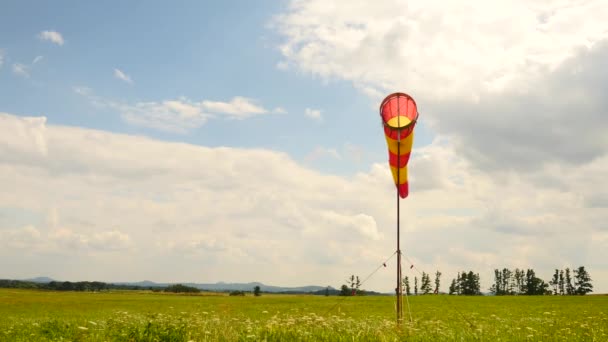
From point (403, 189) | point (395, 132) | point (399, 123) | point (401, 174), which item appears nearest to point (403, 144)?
point (395, 132)

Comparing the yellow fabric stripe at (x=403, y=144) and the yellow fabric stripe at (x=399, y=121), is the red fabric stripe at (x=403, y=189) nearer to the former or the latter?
the yellow fabric stripe at (x=403, y=144)

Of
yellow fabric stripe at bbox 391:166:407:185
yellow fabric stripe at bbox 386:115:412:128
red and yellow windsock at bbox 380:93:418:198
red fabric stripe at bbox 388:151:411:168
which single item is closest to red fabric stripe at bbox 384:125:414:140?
red and yellow windsock at bbox 380:93:418:198

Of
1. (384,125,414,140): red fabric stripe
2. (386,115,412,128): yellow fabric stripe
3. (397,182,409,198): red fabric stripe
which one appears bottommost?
(397,182,409,198): red fabric stripe

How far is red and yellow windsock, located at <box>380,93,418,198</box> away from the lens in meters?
12.4

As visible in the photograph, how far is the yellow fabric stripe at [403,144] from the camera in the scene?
41.2 feet

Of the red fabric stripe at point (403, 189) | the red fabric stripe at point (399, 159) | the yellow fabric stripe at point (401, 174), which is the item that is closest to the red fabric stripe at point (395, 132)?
the red fabric stripe at point (399, 159)

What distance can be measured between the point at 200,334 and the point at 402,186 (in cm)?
723

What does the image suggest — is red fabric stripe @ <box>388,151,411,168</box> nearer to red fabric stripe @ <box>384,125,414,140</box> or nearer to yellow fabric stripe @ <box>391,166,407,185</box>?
yellow fabric stripe @ <box>391,166,407,185</box>

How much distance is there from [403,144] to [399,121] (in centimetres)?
65

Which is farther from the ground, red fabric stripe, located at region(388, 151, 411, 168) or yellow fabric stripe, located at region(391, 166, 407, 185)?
red fabric stripe, located at region(388, 151, 411, 168)

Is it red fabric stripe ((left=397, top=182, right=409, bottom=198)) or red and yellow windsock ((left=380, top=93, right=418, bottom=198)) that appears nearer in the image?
red and yellow windsock ((left=380, top=93, right=418, bottom=198))

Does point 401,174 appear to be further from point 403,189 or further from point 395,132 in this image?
point 395,132

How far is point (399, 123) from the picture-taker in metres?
12.4

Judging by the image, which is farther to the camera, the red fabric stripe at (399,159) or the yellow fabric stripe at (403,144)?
the red fabric stripe at (399,159)
